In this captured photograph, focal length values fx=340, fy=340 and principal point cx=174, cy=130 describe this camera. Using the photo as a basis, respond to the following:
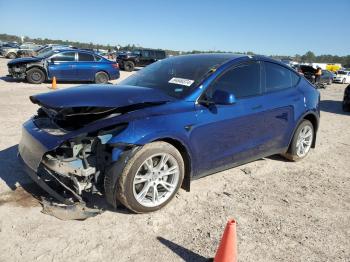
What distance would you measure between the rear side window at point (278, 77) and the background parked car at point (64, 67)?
1151 centimetres

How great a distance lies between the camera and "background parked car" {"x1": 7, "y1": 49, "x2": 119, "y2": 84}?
1414 centimetres

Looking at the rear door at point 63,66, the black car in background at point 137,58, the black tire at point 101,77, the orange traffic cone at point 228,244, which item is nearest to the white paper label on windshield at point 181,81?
the orange traffic cone at point 228,244

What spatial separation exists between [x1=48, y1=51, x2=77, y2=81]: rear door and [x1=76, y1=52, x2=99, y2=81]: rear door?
22cm

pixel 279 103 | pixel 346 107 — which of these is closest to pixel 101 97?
pixel 279 103

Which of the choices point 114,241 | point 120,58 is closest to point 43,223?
point 114,241

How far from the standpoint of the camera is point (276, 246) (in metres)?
3.26

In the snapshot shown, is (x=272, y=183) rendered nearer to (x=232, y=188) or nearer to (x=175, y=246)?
(x=232, y=188)

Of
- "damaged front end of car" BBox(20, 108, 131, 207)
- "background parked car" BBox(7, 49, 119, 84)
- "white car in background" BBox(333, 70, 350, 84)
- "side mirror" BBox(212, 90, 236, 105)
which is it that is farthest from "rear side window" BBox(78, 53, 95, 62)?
"white car in background" BBox(333, 70, 350, 84)

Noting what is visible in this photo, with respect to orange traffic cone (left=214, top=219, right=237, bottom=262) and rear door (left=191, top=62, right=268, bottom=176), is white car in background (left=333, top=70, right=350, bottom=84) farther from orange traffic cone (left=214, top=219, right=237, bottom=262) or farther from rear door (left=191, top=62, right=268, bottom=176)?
orange traffic cone (left=214, top=219, right=237, bottom=262)

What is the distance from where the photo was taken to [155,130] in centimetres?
346

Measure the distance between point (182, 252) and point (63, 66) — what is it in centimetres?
1327

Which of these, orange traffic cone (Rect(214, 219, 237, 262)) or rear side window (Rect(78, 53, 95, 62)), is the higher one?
rear side window (Rect(78, 53, 95, 62))

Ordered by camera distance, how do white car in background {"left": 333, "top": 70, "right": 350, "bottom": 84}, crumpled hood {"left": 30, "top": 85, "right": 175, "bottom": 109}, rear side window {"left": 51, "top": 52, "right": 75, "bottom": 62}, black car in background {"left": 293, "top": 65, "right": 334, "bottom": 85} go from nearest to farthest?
crumpled hood {"left": 30, "top": 85, "right": 175, "bottom": 109}
rear side window {"left": 51, "top": 52, "right": 75, "bottom": 62}
black car in background {"left": 293, "top": 65, "right": 334, "bottom": 85}
white car in background {"left": 333, "top": 70, "right": 350, "bottom": 84}

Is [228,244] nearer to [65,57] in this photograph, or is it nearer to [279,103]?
[279,103]
